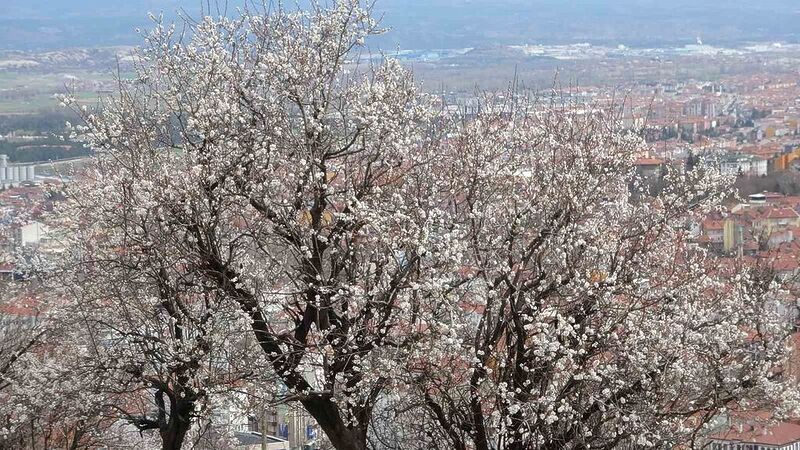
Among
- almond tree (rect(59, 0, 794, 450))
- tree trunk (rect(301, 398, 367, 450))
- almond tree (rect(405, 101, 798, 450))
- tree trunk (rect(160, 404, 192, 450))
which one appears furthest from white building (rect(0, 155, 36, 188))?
tree trunk (rect(301, 398, 367, 450))

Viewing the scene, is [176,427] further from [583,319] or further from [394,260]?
[583,319]

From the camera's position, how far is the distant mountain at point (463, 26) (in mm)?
112812

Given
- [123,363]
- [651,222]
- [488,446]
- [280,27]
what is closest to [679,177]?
[651,222]

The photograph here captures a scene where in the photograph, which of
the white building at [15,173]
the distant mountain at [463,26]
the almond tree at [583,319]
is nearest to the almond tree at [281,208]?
the almond tree at [583,319]

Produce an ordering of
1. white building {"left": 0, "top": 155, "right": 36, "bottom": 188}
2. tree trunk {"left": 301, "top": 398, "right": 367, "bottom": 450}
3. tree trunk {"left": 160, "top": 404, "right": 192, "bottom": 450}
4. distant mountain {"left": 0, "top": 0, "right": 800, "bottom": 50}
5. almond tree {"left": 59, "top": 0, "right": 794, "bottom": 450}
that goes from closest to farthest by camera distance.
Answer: almond tree {"left": 59, "top": 0, "right": 794, "bottom": 450}, tree trunk {"left": 301, "top": 398, "right": 367, "bottom": 450}, tree trunk {"left": 160, "top": 404, "right": 192, "bottom": 450}, white building {"left": 0, "top": 155, "right": 36, "bottom": 188}, distant mountain {"left": 0, "top": 0, "right": 800, "bottom": 50}

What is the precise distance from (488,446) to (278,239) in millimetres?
2000

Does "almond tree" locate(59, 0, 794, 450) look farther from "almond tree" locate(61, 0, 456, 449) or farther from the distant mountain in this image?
the distant mountain

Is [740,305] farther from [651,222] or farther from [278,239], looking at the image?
[278,239]

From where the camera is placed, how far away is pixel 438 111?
1044 centimetres

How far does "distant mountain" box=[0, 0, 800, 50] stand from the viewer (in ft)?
370

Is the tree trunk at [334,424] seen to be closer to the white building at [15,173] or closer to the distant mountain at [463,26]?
the white building at [15,173]

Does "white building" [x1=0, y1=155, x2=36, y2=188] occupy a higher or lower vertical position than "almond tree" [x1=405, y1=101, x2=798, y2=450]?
lower

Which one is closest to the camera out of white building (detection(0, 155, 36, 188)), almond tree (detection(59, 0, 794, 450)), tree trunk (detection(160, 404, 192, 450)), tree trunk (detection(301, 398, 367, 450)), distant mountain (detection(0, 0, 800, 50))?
almond tree (detection(59, 0, 794, 450))

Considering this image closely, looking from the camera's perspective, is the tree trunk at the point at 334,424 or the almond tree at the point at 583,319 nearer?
the almond tree at the point at 583,319
